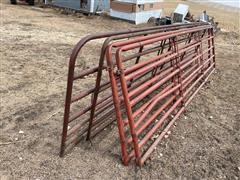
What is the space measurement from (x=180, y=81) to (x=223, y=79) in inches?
93.9

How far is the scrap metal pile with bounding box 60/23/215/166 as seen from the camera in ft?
10.1

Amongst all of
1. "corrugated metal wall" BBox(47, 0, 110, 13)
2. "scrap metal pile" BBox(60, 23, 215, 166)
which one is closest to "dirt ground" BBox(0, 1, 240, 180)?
"scrap metal pile" BBox(60, 23, 215, 166)

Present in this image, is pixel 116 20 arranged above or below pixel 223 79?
above

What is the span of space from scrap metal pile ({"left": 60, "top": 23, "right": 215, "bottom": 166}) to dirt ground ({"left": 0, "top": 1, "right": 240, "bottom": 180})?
0.16m

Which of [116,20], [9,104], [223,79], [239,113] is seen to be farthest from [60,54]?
[116,20]

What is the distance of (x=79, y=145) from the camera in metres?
3.68

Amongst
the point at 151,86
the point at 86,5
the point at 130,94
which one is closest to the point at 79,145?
the point at 130,94

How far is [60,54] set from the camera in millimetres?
7438

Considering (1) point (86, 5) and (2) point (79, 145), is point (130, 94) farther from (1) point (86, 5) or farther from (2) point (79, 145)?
(1) point (86, 5)

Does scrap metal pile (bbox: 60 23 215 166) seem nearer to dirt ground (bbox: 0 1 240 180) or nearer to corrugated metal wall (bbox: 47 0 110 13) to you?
dirt ground (bbox: 0 1 240 180)

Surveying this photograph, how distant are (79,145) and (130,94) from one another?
3.15 ft

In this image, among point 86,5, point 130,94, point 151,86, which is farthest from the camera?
point 86,5

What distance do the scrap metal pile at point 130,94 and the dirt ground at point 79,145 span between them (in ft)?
0.54

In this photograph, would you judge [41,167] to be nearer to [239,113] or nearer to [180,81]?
[180,81]
